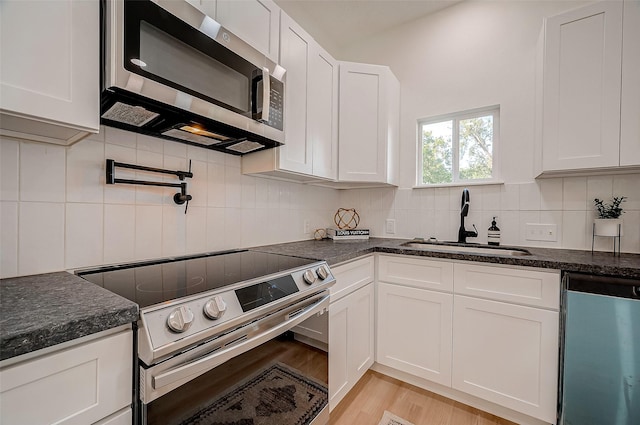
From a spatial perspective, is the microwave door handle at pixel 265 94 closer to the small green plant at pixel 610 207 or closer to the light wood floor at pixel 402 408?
the light wood floor at pixel 402 408

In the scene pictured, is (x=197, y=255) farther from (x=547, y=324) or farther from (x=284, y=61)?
(x=547, y=324)

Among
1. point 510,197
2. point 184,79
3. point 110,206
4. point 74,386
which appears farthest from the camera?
point 510,197

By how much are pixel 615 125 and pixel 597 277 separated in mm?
862

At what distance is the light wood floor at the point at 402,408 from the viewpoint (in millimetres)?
1536

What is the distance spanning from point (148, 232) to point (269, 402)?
921 millimetres

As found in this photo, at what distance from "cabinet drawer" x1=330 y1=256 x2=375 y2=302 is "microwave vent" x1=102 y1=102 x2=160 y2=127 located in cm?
108

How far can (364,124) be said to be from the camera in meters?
2.18

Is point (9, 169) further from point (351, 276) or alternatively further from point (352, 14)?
point (352, 14)

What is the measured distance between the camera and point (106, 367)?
0.63 metres

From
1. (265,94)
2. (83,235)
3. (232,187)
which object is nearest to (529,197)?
(265,94)

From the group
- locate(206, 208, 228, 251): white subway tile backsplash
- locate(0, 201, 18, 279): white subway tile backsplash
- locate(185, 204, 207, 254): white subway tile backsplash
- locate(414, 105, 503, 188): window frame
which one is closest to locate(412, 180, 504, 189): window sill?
locate(414, 105, 503, 188): window frame

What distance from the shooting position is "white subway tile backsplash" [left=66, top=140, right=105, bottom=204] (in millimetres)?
1073

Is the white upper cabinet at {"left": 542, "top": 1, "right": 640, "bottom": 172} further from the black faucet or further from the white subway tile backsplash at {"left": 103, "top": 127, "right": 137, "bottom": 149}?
the white subway tile backsplash at {"left": 103, "top": 127, "right": 137, "bottom": 149}

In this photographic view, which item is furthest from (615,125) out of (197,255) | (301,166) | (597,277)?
(197,255)
